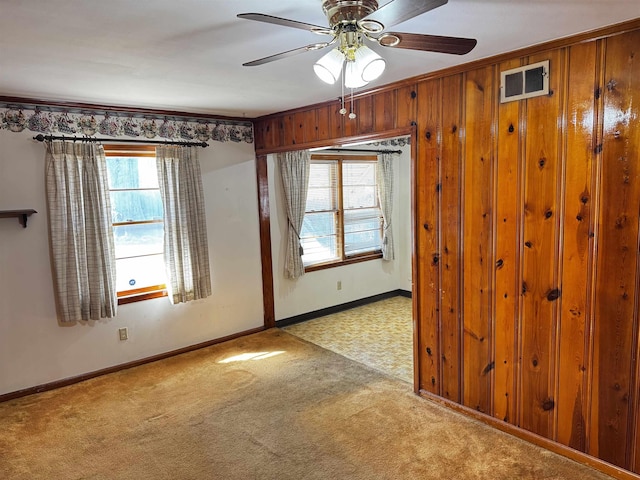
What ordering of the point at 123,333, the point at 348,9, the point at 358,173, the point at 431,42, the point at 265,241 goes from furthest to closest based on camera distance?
the point at 358,173 → the point at 265,241 → the point at 123,333 → the point at 431,42 → the point at 348,9

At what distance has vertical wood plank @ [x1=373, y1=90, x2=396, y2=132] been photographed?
11.1 feet

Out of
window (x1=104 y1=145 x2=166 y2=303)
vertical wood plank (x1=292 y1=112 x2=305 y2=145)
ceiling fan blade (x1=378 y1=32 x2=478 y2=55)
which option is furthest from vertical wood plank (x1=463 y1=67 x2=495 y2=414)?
window (x1=104 y1=145 x2=166 y2=303)

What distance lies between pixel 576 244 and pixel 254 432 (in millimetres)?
2328

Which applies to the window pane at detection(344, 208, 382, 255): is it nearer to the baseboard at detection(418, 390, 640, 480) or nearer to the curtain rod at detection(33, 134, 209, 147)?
the curtain rod at detection(33, 134, 209, 147)

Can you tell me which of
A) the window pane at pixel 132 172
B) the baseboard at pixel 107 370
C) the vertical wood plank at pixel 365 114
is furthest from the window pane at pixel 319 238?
the vertical wood plank at pixel 365 114

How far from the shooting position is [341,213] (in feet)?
19.5

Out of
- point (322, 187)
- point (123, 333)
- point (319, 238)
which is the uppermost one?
point (322, 187)

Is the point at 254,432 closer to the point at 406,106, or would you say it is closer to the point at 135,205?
the point at 135,205

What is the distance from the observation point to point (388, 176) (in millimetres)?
6254

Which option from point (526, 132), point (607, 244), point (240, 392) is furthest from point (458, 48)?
point (240, 392)

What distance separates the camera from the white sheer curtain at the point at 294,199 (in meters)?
5.21

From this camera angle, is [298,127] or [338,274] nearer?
[298,127]

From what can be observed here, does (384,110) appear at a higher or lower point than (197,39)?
lower

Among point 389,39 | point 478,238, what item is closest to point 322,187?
point 478,238
